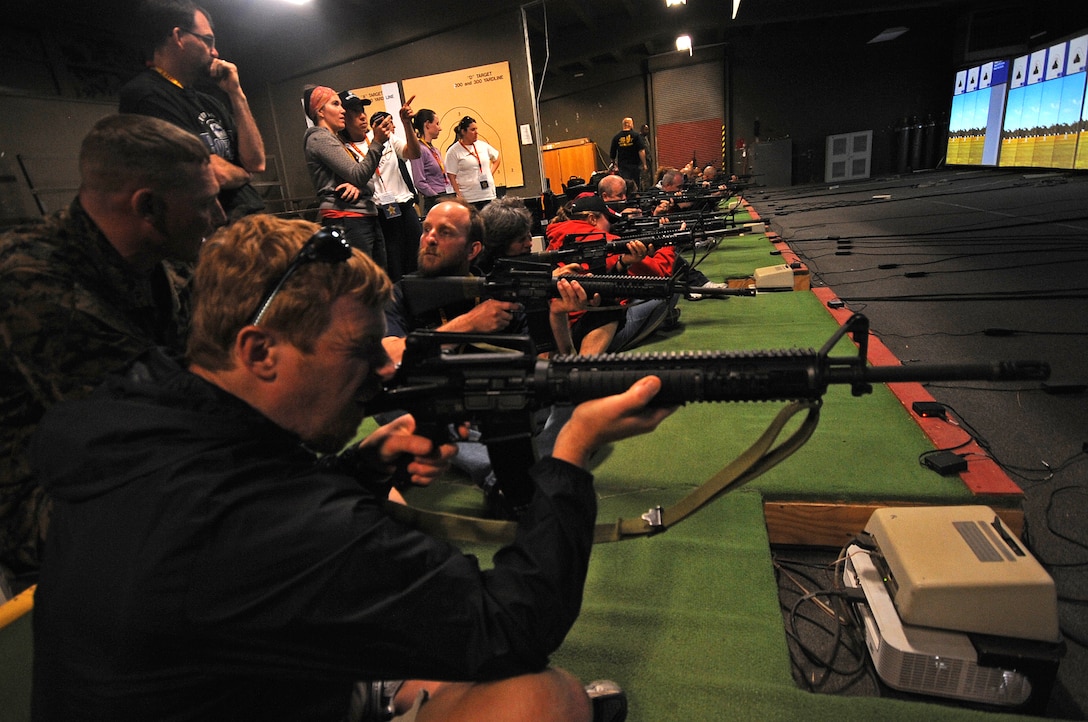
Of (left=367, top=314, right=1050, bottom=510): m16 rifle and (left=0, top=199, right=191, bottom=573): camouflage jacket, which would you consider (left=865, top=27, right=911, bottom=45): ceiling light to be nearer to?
(left=367, top=314, right=1050, bottom=510): m16 rifle

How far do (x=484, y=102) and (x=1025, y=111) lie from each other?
13353 mm

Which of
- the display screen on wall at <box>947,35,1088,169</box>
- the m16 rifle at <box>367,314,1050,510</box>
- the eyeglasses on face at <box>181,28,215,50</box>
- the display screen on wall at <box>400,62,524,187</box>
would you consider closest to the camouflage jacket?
the m16 rifle at <box>367,314,1050,510</box>

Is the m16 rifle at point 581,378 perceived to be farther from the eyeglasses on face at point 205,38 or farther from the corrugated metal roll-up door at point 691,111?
the corrugated metal roll-up door at point 691,111

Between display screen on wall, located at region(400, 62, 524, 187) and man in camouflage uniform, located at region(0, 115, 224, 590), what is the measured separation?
7.55 meters

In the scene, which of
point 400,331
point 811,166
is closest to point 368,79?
point 400,331

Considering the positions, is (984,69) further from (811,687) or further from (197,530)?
(197,530)

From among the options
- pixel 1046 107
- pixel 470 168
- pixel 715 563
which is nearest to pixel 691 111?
pixel 1046 107

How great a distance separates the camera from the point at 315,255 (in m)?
0.95

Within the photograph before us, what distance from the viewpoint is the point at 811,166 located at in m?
19.2

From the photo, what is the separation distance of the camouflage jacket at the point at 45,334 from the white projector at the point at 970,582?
7.09ft

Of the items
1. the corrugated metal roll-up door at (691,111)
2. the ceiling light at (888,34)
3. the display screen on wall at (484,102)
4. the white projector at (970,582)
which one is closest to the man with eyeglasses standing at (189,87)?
the white projector at (970,582)

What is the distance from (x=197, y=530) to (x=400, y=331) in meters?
2.07

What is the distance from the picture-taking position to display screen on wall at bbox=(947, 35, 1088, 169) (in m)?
11.3

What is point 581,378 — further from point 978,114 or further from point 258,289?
point 978,114
